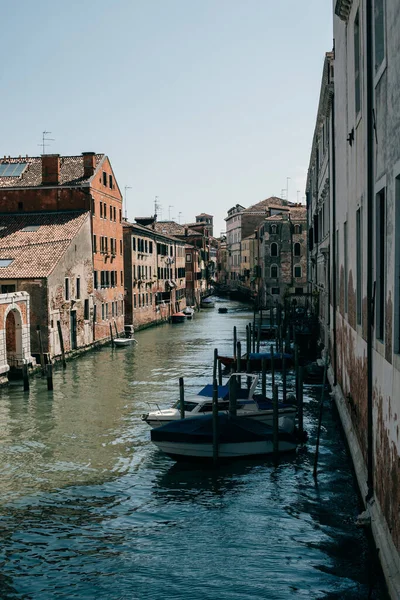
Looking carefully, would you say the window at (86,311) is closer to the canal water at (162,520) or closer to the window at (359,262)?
the canal water at (162,520)

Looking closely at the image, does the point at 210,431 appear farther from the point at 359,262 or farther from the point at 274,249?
the point at 274,249

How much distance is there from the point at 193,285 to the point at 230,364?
49.9m

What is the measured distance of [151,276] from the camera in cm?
5600

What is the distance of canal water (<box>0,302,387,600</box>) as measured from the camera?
31.9 ft

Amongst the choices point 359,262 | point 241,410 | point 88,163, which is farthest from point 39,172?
point 359,262

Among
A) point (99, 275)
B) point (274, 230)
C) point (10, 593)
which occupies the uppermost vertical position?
point (274, 230)

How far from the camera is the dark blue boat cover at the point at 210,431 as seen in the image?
15.1 m

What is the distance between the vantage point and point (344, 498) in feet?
42.6

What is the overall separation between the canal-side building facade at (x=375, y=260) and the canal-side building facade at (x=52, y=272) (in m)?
18.4

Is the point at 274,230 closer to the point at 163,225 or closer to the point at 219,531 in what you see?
the point at 163,225

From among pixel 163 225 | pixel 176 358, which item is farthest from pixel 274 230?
pixel 176 358

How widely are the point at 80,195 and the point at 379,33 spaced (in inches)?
1170

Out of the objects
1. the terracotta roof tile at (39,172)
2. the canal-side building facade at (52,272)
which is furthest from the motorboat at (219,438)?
the terracotta roof tile at (39,172)

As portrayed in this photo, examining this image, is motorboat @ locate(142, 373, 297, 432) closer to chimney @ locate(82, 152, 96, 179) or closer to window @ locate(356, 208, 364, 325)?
window @ locate(356, 208, 364, 325)
